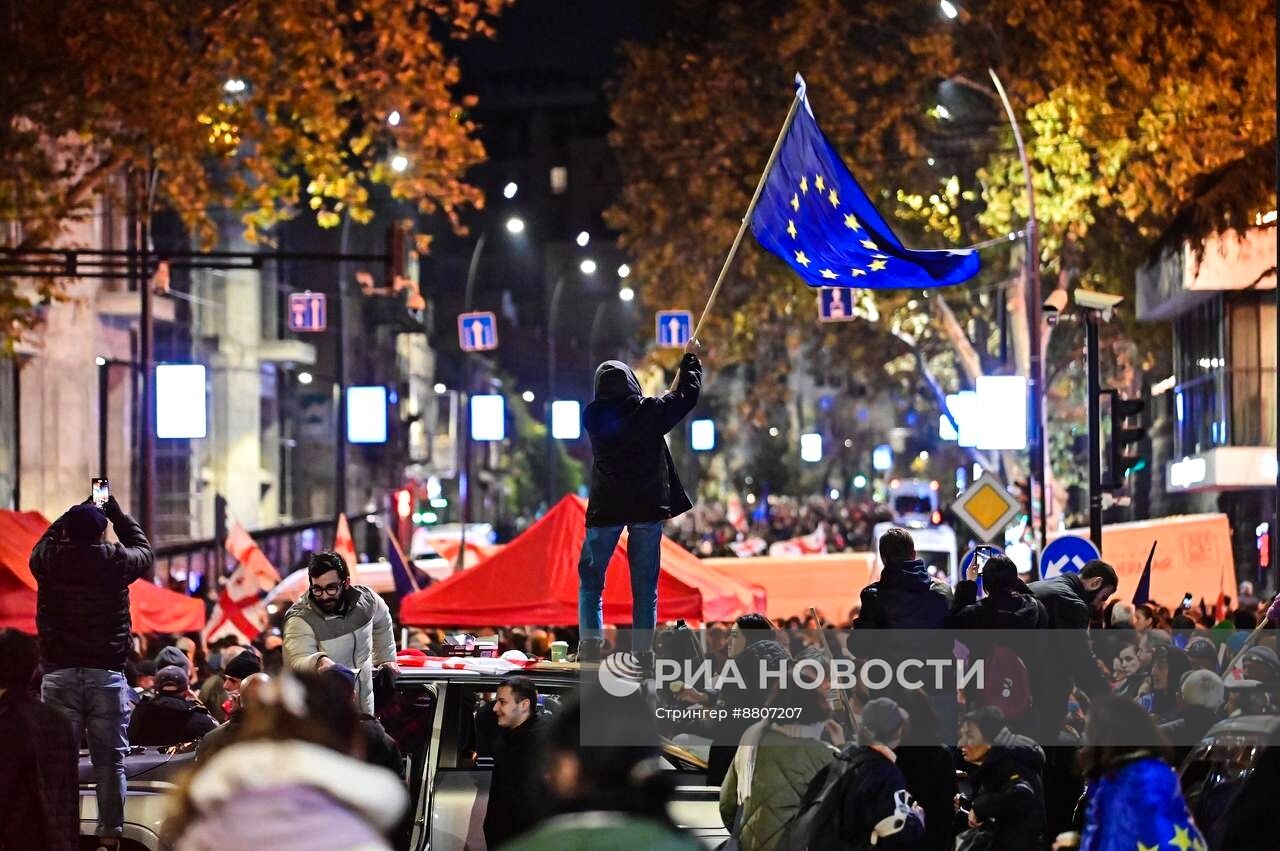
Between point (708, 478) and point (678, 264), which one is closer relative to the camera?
point (678, 264)

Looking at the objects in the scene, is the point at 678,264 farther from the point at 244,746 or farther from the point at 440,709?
the point at 244,746

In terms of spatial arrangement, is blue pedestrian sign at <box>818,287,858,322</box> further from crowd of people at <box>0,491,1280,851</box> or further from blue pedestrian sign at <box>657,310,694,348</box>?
crowd of people at <box>0,491,1280,851</box>

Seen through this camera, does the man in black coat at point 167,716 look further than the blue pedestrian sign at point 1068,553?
No

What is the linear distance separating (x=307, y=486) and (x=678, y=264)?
2751 centimetres

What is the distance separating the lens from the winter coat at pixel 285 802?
4812mm

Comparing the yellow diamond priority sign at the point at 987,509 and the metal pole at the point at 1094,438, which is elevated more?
the metal pole at the point at 1094,438

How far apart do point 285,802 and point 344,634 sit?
483 centimetres

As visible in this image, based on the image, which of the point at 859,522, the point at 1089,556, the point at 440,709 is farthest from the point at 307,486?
the point at 440,709

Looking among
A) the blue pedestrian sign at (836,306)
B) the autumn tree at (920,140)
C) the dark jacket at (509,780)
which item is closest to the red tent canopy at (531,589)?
→ the dark jacket at (509,780)

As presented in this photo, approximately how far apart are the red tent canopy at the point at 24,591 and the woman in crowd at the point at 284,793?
11.4 metres

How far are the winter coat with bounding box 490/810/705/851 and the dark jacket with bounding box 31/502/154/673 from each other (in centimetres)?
554

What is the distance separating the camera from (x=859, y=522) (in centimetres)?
6094

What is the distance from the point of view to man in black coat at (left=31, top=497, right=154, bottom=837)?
32.9 feet

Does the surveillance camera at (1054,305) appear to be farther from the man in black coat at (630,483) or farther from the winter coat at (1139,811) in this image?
the winter coat at (1139,811)
